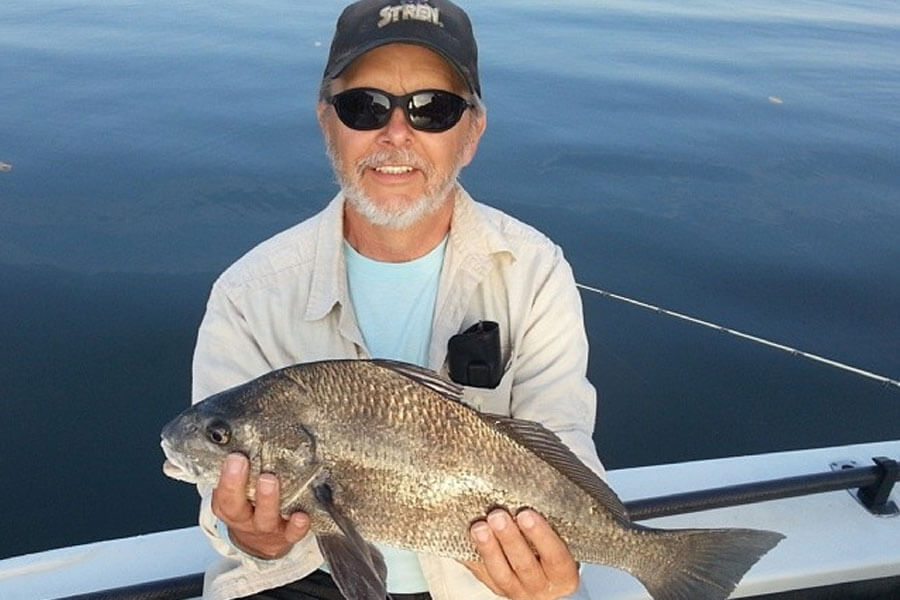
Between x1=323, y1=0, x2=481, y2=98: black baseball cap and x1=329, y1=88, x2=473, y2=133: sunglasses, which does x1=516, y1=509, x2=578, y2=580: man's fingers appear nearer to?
x1=329, y1=88, x2=473, y2=133: sunglasses

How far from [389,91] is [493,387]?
0.97 m

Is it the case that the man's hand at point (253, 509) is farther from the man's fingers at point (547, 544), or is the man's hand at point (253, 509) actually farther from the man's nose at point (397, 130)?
the man's nose at point (397, 130)

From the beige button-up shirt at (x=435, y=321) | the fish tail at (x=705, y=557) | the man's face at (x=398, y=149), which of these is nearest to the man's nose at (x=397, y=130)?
the man's face at (x=398, y=149)

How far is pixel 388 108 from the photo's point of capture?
2414mm

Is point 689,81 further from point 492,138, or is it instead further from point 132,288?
point 132,288

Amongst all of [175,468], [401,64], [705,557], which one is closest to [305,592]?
[175,468]

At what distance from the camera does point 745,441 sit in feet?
15.5

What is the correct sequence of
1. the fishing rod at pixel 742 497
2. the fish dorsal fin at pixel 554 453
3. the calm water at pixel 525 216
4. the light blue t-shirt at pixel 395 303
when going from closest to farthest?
1. the fish dorsal fin at pixel 554 453
2. the fishing rod at pixel 742 497
3. the light blue t-shirt at pixel 395 303
4. the calm water at pixel 525 216

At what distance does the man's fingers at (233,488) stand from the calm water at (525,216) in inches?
96.2

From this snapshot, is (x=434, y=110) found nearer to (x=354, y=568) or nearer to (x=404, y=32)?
(x=404, y=32)

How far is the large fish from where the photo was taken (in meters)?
1.92

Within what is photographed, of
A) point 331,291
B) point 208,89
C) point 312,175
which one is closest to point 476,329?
point 331,291

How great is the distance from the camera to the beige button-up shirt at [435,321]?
2404 millimetres

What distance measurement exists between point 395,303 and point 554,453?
820 mm
